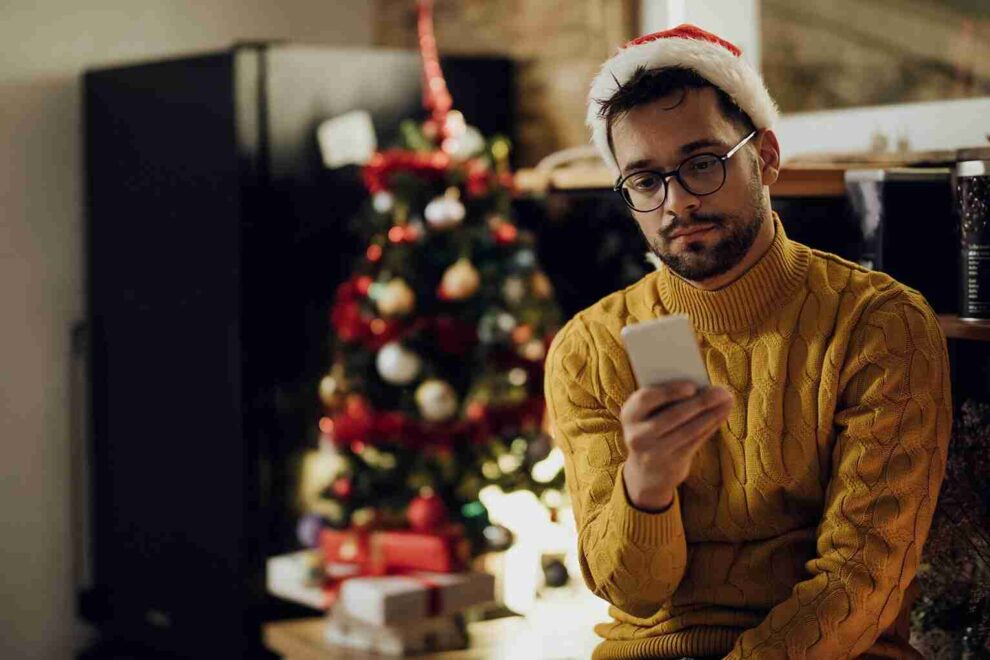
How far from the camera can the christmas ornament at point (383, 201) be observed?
3086 millimetres

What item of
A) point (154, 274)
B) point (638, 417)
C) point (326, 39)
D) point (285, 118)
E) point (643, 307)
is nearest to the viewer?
point (638, 417)

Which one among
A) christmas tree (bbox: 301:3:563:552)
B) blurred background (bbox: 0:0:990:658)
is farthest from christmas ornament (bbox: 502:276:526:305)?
blurred background (bbox: 0:0:990:658)

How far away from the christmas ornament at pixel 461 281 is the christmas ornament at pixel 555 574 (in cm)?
66

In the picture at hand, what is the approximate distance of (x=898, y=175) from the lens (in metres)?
1.98

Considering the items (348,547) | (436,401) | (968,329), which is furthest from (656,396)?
(348,547)

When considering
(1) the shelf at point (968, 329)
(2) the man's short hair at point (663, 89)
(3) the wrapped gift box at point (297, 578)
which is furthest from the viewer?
(3) the wrapped gift box at point (297, 578)

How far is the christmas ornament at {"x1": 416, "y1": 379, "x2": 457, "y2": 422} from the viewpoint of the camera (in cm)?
301

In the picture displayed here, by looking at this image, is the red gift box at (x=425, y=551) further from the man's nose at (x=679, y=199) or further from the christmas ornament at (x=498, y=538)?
the man's nose at (x=679, y=199)

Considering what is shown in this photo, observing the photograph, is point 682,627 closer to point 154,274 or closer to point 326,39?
point 154,274

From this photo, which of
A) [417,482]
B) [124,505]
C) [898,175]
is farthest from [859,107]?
[124,505]

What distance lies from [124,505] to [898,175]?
2422 mm

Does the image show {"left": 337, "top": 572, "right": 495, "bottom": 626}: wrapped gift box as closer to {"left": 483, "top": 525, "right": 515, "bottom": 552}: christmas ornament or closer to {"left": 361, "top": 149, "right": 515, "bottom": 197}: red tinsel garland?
{"left": 483, "top": 525, "right": 515, "bottom": 552}: christmas ornament

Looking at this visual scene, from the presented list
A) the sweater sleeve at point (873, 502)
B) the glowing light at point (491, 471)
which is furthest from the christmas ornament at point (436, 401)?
the sweater sleeve at point (873, 502)

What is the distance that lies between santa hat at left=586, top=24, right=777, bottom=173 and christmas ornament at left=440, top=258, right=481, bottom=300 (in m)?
1.36
